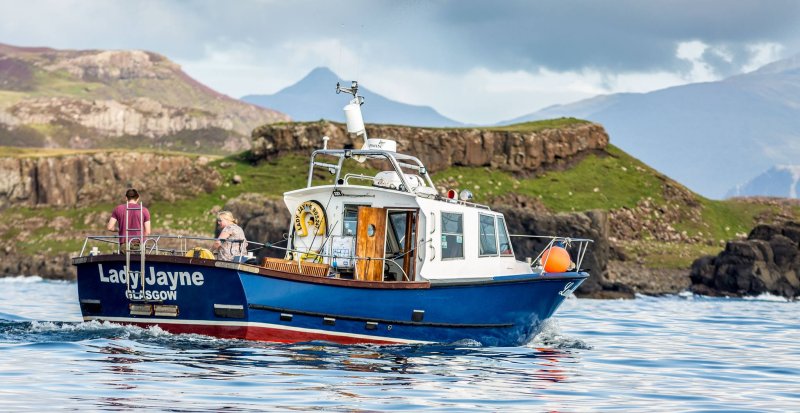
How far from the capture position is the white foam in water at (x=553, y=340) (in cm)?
2552

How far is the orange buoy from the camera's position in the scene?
25906 millimetres

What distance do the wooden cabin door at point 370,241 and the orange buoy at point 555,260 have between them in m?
4.52

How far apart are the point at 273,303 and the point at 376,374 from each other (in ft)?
13.6

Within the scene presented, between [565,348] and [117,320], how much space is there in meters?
10.3

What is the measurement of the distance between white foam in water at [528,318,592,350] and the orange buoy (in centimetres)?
133

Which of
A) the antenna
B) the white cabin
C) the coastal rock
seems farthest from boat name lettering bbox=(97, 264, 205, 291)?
the coastal rock

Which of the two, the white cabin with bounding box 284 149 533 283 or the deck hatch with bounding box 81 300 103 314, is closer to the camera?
the deck hatch with bounding box 81 300 103 314

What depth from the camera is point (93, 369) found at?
1739 cm

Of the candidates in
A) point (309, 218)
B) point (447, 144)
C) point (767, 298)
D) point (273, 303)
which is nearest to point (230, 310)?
point (273, 303)

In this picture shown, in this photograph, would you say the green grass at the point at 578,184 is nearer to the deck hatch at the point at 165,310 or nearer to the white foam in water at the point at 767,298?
the white foam in water at the point at 767,298

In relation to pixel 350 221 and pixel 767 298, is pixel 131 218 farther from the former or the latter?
pixel 767 298

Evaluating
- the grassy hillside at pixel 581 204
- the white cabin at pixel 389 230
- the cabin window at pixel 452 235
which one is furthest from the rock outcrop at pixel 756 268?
the cabin window at pixel 452 235

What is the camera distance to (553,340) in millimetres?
26578

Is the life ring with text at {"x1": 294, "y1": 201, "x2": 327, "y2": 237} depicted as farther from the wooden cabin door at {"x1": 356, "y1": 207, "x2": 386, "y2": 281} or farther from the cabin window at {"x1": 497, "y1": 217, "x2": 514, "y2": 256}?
the cabin window at {"x1": 497, "y1": 217, "x2": 514, "y2": 256}
